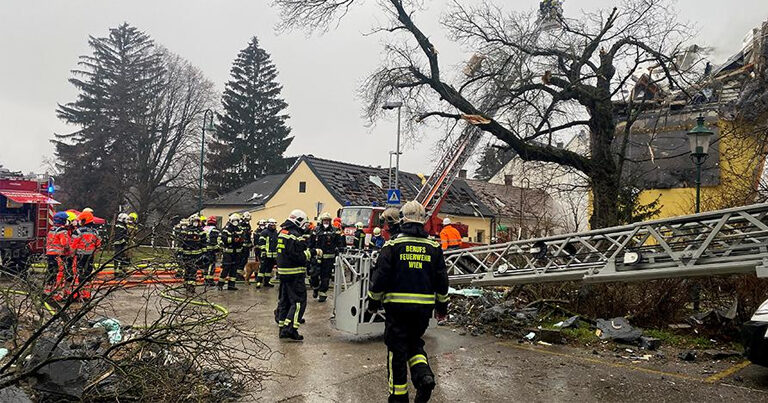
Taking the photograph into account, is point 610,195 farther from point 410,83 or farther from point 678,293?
point 410,83

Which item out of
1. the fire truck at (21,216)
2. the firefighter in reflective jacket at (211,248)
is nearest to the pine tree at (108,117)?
the fire truck at (21,216)

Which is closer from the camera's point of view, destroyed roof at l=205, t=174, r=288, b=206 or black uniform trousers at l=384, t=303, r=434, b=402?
black uniform trousers at l=384, t=303, r=434, b=402

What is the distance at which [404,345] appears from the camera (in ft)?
15.7

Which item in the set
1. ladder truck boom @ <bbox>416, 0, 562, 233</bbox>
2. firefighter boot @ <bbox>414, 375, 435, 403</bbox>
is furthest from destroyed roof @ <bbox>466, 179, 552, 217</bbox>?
firefighter boot @ <bbox>414, 375, 435, 403</bbox>

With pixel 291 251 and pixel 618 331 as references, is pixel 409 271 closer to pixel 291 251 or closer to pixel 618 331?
pixel 291 251

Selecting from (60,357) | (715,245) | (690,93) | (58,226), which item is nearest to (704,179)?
(690,93)

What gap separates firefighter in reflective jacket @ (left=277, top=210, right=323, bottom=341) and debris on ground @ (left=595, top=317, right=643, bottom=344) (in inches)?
177

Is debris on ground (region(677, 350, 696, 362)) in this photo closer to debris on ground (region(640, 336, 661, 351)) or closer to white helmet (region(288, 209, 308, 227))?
debris on ground (region(640, 336, 661, 351))

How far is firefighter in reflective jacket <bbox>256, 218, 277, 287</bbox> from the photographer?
11.5 m

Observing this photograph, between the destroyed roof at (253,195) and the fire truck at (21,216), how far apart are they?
1923 cm

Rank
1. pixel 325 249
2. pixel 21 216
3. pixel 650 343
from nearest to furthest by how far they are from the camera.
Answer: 1. pixel 650 343
2. pixel 325 249
3. pixel 21 216

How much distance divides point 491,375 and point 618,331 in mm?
2946

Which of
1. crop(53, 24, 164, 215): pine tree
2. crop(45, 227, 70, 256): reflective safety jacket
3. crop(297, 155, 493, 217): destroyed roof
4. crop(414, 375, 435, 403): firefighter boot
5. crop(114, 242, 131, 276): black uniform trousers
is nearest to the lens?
crop(114, 242, 131, 276): black uniform trousers

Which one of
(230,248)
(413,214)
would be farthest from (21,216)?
(413,214)
